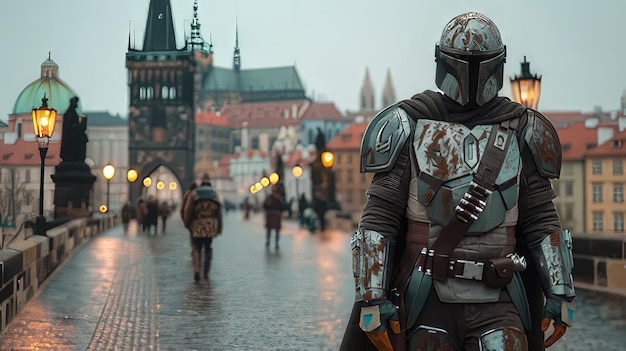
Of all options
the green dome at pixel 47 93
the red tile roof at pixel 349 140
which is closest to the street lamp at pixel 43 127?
the green dome at pixel 47 93

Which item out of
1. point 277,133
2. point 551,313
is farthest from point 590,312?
point 277,133

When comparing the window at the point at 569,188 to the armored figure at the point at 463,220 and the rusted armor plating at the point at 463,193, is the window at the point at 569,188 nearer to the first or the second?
the armored figure at the point at 463,220

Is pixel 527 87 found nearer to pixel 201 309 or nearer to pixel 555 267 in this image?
pixel 201 309

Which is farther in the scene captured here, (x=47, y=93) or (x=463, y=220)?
(x=47, y=93)

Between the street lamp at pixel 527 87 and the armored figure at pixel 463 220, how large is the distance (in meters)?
10.4

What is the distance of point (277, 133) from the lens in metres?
123

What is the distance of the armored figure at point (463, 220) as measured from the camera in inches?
186

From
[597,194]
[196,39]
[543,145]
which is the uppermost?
[196,39]

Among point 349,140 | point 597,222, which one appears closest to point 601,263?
point 597,222

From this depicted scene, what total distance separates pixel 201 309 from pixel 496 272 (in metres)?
7.64

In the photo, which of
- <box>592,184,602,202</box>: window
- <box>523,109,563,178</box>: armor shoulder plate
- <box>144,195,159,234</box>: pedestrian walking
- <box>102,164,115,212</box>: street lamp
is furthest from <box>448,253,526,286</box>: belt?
<box>144,195,159,234</box>: pedestrian walking

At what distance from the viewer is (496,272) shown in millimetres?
4688

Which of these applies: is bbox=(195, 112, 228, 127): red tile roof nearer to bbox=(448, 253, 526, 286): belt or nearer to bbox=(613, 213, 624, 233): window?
bbox=(613, 213, 624, 233): window

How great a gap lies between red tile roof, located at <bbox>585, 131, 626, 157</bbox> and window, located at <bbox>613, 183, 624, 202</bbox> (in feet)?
1.91
